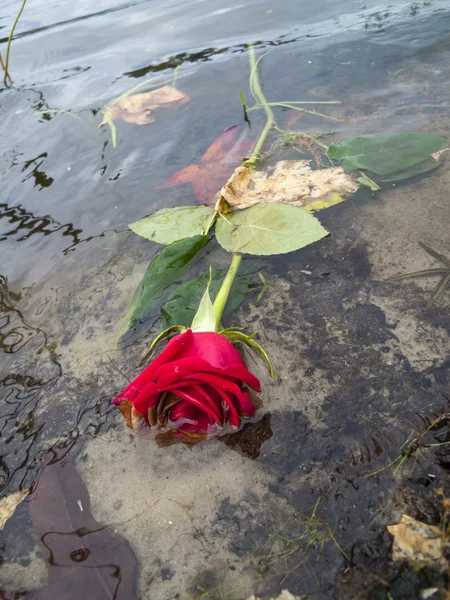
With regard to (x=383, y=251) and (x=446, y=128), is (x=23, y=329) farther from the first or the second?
(x=446, y=128)

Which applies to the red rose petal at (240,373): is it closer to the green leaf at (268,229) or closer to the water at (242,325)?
the water at (242,325)

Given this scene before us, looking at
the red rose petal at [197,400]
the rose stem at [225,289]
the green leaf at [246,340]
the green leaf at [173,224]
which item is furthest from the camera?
the green leaf at [173,224]

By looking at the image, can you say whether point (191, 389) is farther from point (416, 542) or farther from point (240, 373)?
point (416, 542)

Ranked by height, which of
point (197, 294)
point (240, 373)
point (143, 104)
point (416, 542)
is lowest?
point (416, 542)

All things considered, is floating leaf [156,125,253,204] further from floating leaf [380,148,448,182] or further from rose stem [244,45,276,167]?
floating leaf [380,148,448,182]

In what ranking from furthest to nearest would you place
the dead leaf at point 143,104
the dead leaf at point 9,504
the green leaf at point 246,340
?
1. the dead leaf at point 143,104
2. the green leaf at point 246,340
3. the dead leaf at point 9,504

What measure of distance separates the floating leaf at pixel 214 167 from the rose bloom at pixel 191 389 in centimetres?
107

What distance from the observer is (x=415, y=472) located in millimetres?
1116

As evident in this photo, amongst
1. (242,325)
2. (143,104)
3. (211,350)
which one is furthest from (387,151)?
(143,104)

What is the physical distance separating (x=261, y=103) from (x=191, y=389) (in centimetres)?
211

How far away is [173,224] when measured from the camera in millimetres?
1930

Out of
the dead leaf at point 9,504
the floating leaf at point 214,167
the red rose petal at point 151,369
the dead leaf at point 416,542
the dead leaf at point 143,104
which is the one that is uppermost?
the dead leaf at point 143,104

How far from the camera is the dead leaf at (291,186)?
1936 mm

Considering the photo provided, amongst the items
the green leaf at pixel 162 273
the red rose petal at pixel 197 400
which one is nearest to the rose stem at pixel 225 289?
the green leaf at pixel 162 273
